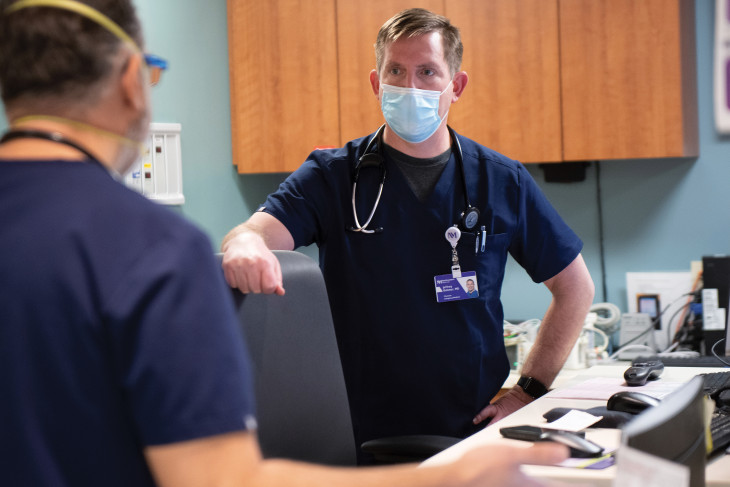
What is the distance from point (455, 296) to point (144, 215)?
1251 millimetres

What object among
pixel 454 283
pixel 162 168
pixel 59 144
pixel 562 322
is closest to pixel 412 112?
pixel 454 283

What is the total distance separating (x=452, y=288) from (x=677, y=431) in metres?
1.04

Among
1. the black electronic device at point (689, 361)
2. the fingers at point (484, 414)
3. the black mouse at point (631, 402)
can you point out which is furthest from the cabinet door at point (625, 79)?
the black mouse at point (631, 402)

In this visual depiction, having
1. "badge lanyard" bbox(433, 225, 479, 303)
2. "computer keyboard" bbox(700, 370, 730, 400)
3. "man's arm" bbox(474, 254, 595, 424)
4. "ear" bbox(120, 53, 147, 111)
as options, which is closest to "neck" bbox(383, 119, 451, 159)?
"badge lanyard" bbox(433, 225, 479, 303)

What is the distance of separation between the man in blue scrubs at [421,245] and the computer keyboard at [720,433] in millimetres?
561

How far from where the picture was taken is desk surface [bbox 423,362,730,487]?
1.25 metres

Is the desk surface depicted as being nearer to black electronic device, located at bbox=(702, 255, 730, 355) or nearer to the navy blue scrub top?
the navy blue scrub top

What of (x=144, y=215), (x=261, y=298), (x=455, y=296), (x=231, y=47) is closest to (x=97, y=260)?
(x=144, y=215)

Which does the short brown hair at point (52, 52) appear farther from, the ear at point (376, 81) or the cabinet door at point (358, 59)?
the cabinet door at point (358, 59)

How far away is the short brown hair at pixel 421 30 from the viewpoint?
1.99 metres

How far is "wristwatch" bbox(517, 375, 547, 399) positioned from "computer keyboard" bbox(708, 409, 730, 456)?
0.58 m

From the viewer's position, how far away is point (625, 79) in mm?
2770

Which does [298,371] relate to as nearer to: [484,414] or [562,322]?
[484,414]

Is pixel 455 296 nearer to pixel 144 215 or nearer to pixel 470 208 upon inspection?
pixel 470 208
